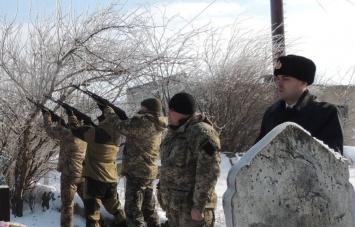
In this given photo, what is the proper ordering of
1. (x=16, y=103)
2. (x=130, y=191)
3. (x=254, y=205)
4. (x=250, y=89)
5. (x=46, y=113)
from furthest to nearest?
1. (x=250, y=89)
2. (x=16, y=103)
3. (x=46, y=113)
4. (x=130, y=191)
5. (x=254, y=205)

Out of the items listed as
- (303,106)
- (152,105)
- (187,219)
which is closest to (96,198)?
(152,105)

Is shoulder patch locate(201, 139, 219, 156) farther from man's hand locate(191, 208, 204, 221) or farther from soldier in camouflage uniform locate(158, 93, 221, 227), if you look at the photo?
man's hand locate(191, 208, 204, 221)

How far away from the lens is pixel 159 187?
15.1 feet

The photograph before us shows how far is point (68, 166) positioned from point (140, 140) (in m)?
1.30

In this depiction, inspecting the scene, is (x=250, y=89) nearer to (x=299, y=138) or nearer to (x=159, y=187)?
(x=159, y=187)

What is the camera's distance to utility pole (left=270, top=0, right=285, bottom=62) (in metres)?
16.4

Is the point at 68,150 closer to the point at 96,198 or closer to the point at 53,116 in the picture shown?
the point at 53,116

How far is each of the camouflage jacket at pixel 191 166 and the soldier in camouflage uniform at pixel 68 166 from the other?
300 centimetres

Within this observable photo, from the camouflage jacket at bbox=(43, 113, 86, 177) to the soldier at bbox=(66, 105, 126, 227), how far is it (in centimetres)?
36

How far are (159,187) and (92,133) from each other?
2352 mm

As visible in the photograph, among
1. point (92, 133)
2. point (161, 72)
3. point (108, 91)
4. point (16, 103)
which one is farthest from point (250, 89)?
point (92, 133)

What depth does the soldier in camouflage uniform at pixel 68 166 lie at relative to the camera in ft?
23.7

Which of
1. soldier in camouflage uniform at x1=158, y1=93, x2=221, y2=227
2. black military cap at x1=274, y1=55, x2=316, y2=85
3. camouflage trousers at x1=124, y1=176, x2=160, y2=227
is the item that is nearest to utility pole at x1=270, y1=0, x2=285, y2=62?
camouflage trousers at x1=124, y1=176, x2=160, y2=227

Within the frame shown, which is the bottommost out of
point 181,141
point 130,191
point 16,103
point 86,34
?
point 130,191
